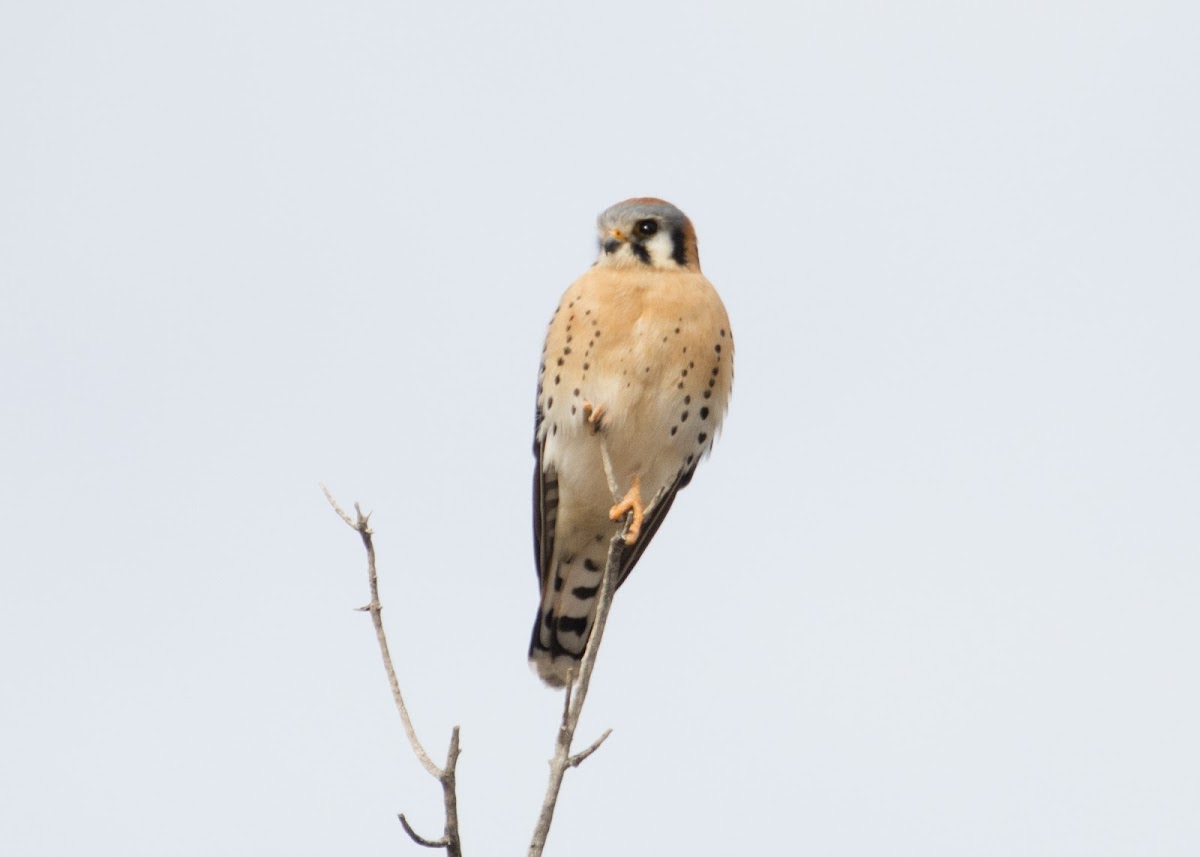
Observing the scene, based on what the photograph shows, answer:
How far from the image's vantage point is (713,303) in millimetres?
6770

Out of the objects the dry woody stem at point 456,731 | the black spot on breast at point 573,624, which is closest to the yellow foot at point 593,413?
the black spot on breast at point 573,624

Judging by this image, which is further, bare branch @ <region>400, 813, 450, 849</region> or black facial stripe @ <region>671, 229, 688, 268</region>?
black facial stripe @ <region>671, 229, 688, 268</region>

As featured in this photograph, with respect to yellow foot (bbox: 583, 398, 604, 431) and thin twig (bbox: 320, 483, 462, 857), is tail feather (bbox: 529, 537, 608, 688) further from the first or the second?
thin twig (bbox: 320, 483, 462, 857)

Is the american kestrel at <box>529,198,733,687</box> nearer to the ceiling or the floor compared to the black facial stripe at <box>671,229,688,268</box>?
nearer to the floor

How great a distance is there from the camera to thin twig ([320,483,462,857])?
348 centimetres

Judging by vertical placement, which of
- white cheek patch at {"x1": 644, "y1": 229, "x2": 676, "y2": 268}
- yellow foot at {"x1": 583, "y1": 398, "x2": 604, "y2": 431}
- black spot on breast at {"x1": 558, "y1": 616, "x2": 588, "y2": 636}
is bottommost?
black spot on breast at {"x1": 558, "y1": 616, "x2": 588, "y2": 636}

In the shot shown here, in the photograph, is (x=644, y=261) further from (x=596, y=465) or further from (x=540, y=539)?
(x=540, y=539)

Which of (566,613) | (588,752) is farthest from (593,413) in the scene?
(588,752)

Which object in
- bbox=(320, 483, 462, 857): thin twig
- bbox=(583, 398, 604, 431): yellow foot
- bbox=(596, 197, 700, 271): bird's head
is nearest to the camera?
bbox=(320, 483, 462, 857): thin twig

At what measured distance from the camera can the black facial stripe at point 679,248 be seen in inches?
275

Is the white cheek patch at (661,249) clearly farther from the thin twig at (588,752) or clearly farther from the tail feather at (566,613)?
the thin twig at (588,752)

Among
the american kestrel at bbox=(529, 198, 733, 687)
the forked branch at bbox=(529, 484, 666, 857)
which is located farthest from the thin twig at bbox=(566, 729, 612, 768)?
the american kestrel at bbox=(529, 198, 733, 687)

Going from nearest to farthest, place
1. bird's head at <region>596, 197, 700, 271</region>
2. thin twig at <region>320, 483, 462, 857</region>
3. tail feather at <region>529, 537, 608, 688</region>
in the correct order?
1. thin twig at <region>320, 483, 462, 857</region>
2. bird's head at <region>596, 197, 700, 271</region>
3. tail feather at <region>529, 537, 608, 688</region>

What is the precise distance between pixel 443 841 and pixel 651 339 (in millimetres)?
3328
